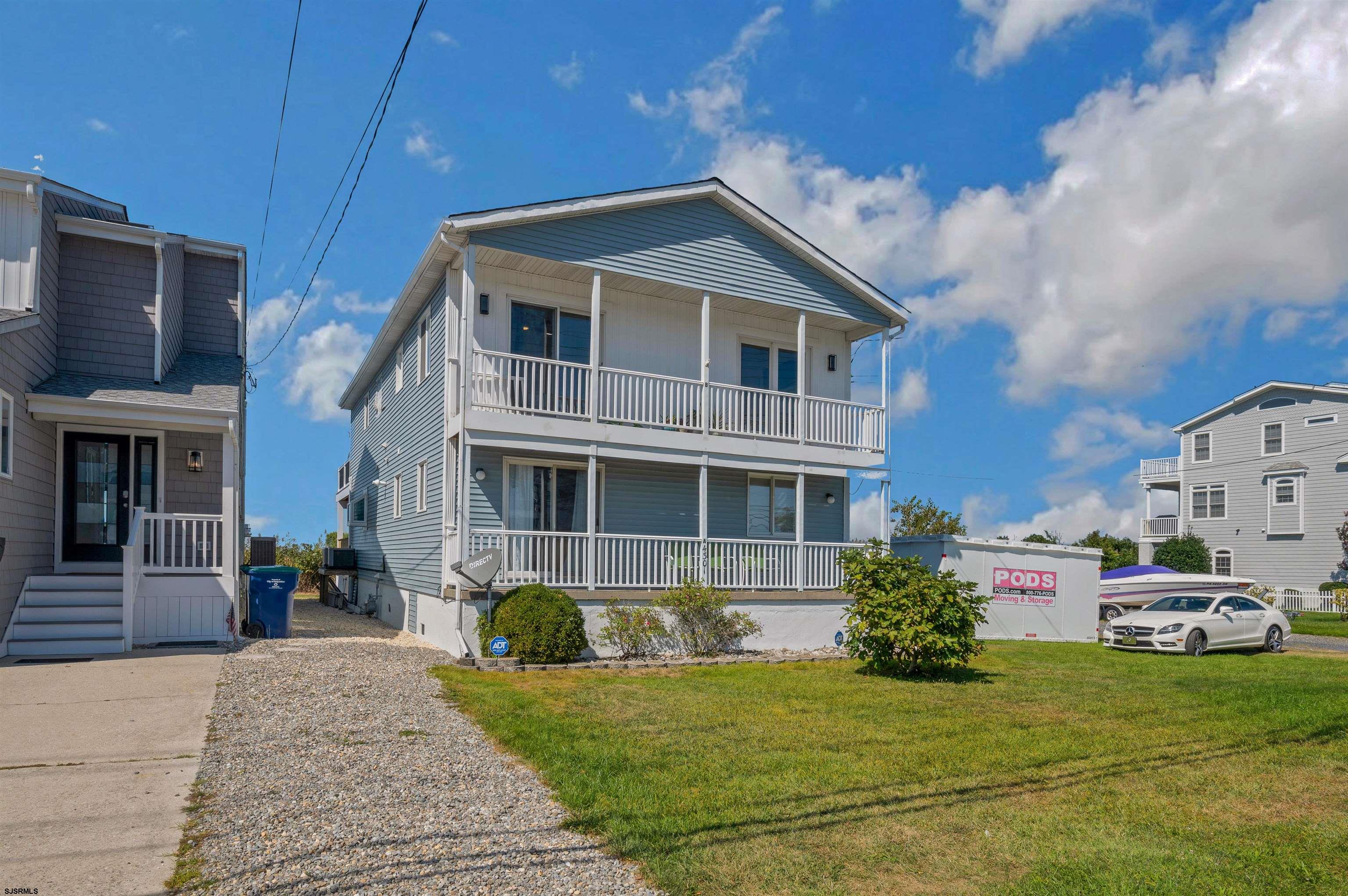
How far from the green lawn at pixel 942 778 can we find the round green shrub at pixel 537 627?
2.49ft

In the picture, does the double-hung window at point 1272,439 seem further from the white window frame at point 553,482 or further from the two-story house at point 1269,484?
the white window frame at point 553,482

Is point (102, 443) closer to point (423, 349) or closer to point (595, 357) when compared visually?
point (423, 349)

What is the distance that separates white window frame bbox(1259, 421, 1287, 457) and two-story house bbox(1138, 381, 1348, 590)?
0.12 feet

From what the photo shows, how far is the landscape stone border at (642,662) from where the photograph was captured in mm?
11820

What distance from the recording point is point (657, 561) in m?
14.8

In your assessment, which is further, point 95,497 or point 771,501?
point 771,501

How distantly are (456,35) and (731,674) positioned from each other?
878cm

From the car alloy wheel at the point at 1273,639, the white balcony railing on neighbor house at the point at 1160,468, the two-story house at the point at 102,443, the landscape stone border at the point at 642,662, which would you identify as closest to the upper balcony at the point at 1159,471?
the white balcony railing on neighbor house at the point at 1160,468

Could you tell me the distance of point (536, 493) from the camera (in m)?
15.1

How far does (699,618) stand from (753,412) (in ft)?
14.6

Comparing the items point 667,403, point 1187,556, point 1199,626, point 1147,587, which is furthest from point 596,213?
point 1187,556

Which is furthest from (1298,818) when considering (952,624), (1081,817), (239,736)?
(239,736)

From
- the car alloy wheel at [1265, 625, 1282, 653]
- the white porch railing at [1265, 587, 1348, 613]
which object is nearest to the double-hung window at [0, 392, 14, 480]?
the car alloy wheel at [1265, 625, 1282, 653]

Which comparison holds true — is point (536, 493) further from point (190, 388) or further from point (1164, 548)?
point (1164, 548)
